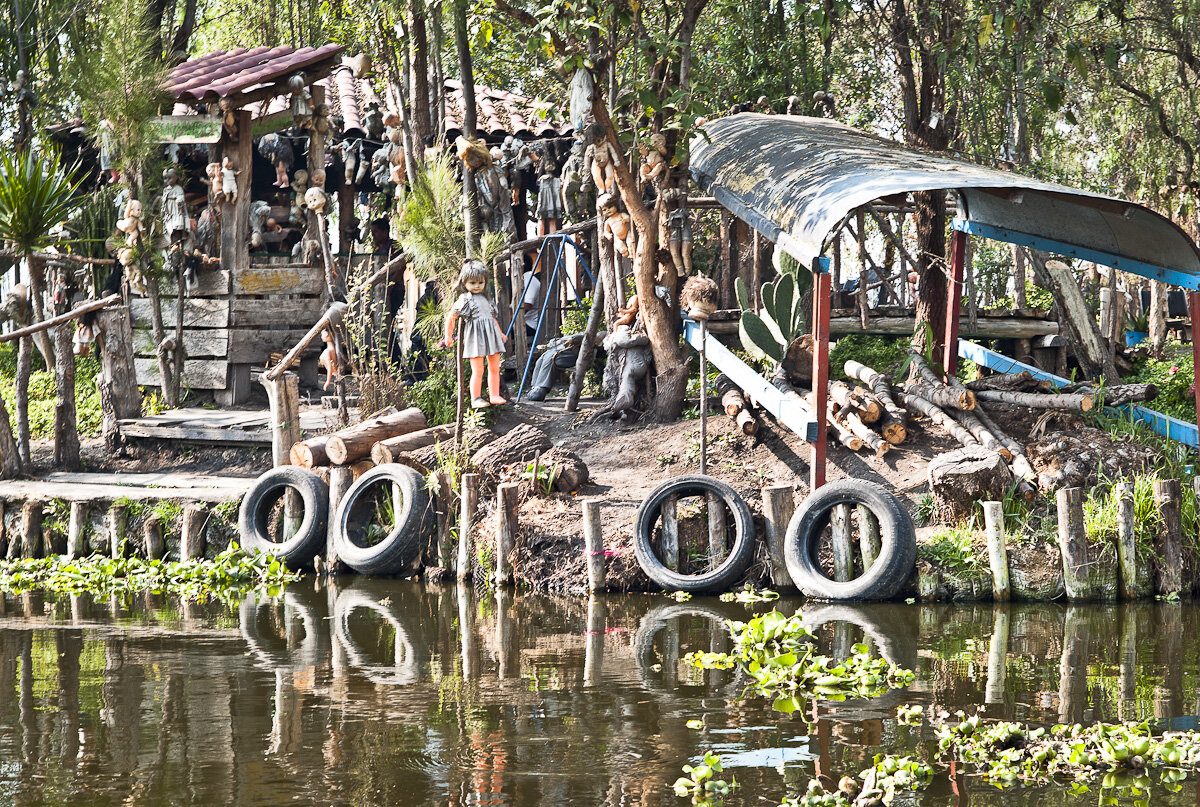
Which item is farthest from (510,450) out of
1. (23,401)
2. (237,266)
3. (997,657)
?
(237,266)

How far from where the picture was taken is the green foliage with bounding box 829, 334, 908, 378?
46.3 feet

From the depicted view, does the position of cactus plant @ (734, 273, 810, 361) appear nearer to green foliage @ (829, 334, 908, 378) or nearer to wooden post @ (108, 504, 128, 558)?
green foliage @ (829, 334, 908, 378)

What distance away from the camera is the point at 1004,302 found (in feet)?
71.3

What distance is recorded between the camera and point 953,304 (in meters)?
12.5

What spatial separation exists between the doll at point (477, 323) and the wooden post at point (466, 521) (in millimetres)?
1858

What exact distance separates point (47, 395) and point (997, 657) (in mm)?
13643

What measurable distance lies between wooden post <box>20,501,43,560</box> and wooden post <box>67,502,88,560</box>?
1.22 ft

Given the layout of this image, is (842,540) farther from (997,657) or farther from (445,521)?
(445,521)

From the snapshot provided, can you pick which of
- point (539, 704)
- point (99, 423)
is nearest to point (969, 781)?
point (539, 704)

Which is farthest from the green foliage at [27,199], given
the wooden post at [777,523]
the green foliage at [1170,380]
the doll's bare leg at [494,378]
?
the green foliage at [1170,380]

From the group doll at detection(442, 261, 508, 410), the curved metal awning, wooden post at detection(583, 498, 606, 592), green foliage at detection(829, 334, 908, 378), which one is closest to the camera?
the curved metal awning

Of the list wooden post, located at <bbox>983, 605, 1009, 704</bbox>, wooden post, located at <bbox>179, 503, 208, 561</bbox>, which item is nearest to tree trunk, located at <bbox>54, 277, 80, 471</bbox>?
wooden post, located at <bbox>179, 503, 208, 561</bbox>

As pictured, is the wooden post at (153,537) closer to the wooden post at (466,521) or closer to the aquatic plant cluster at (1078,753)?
the wooden post at (466,521)

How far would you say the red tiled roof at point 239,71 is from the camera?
14.7 metres
